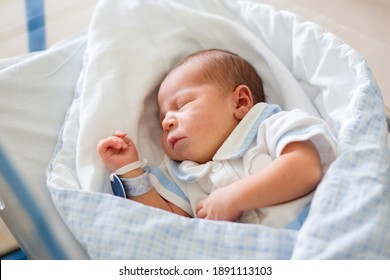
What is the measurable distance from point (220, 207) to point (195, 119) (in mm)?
190

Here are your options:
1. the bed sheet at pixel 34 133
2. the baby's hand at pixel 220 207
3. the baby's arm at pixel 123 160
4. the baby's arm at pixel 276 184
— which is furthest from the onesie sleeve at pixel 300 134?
the bed sheet at pixel 34 133

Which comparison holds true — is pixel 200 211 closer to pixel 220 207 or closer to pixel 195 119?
pixel 220 207

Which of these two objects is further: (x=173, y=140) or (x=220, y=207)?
(x=173, y=140)

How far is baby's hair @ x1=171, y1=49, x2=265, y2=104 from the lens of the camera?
100 cm

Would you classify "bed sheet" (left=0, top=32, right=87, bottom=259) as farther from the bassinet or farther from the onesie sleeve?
the onesie sleeve

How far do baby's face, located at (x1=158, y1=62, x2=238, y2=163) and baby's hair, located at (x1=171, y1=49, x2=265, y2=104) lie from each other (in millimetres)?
20

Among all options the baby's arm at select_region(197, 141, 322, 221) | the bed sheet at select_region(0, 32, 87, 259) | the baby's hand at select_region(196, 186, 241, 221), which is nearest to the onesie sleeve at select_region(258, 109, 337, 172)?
the baby's arm at select_region(197, 141, 322, 221)

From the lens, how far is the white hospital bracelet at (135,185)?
3.08 ft

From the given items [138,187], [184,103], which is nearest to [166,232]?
[138,187]

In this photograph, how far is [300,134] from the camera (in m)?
0.84

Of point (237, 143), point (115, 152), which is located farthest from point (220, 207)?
point (115, 152)

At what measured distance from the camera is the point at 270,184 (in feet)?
2.68

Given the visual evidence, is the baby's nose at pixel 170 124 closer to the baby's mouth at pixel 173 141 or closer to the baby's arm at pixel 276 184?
the baby's mouth at pixel 173 141
